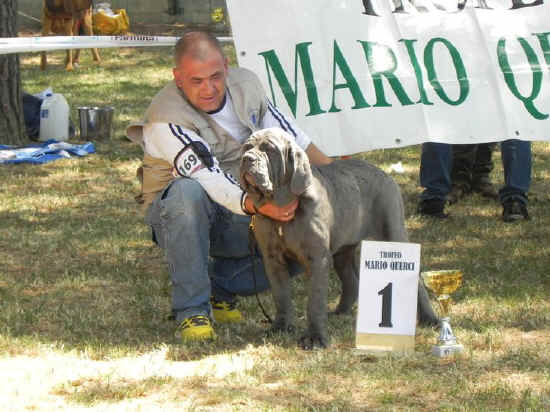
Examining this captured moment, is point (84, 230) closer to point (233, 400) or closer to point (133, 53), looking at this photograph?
point (233, 400)

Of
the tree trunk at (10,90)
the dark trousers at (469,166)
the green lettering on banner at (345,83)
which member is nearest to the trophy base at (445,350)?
the green lettering on banner at (345,83)

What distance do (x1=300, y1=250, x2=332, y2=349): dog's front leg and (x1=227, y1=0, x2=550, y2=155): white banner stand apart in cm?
164

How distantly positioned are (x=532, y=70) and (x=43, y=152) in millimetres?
4902

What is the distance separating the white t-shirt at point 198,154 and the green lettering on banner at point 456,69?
1514 mm

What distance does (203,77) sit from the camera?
14.6 feet

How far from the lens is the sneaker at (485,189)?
7441 mm

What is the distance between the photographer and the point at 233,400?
3703 mm

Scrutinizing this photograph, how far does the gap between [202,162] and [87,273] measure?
1612mm

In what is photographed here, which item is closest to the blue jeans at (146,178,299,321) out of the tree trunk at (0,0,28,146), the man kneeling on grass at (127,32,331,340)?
the man kneeling on grass at (127,32,331,340)

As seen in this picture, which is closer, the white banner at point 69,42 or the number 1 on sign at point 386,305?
the number 1 on sign at point 386,305

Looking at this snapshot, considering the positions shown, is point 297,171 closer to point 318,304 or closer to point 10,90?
point 318,304

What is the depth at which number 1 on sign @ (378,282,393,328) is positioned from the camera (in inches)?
163

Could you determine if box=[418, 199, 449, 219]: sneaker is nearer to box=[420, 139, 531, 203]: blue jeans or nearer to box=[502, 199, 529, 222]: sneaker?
box=[420, 139, 531, 203]: blue jeans

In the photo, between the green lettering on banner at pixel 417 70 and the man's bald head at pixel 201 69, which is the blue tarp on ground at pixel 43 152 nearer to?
the green lettering on banner at pixel 417 70
